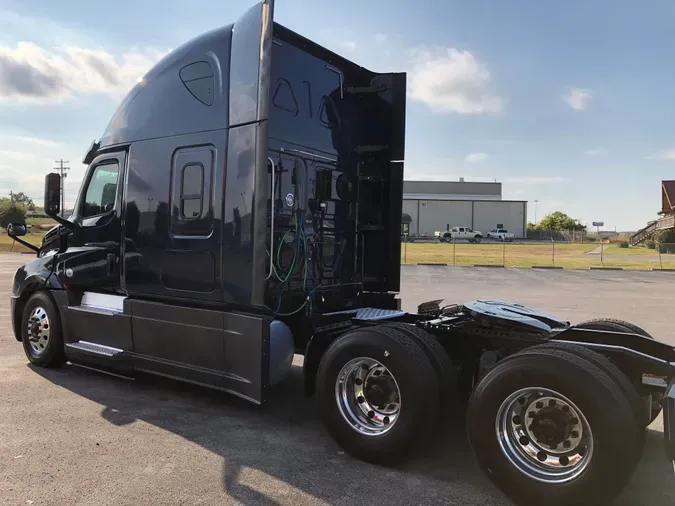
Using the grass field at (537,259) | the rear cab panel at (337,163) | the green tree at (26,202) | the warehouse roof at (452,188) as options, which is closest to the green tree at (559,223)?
the warehouse roof at (452,188)

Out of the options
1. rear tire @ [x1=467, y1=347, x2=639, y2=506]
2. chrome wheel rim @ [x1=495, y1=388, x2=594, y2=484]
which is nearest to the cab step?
rear tire @ [x1=467, y1=347, x2=639, y2=506]

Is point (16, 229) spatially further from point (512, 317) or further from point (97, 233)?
point (512, 317)

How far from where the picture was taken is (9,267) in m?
22.9

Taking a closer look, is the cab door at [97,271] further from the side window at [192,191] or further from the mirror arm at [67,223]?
the side window at [192,191]

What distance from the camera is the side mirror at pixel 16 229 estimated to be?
259 inches

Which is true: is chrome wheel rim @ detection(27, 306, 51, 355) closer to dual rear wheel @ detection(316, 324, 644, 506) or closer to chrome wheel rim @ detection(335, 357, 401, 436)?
dual rear wheel @ detection(316, 324, 644, 506)

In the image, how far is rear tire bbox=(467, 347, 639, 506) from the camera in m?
3.05

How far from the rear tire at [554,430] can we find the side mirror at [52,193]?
4.88 metres

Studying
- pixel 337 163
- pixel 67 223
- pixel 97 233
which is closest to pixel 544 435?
pixel 337 163

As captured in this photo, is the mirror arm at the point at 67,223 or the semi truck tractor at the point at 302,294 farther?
the mirror arm at the point at 67,223

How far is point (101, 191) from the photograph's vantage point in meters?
6.16

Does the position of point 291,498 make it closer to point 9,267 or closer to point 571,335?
point 571,335

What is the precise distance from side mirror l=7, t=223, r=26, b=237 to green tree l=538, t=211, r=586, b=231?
106 meters

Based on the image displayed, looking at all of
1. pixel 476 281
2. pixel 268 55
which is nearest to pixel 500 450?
pixel 268 55
